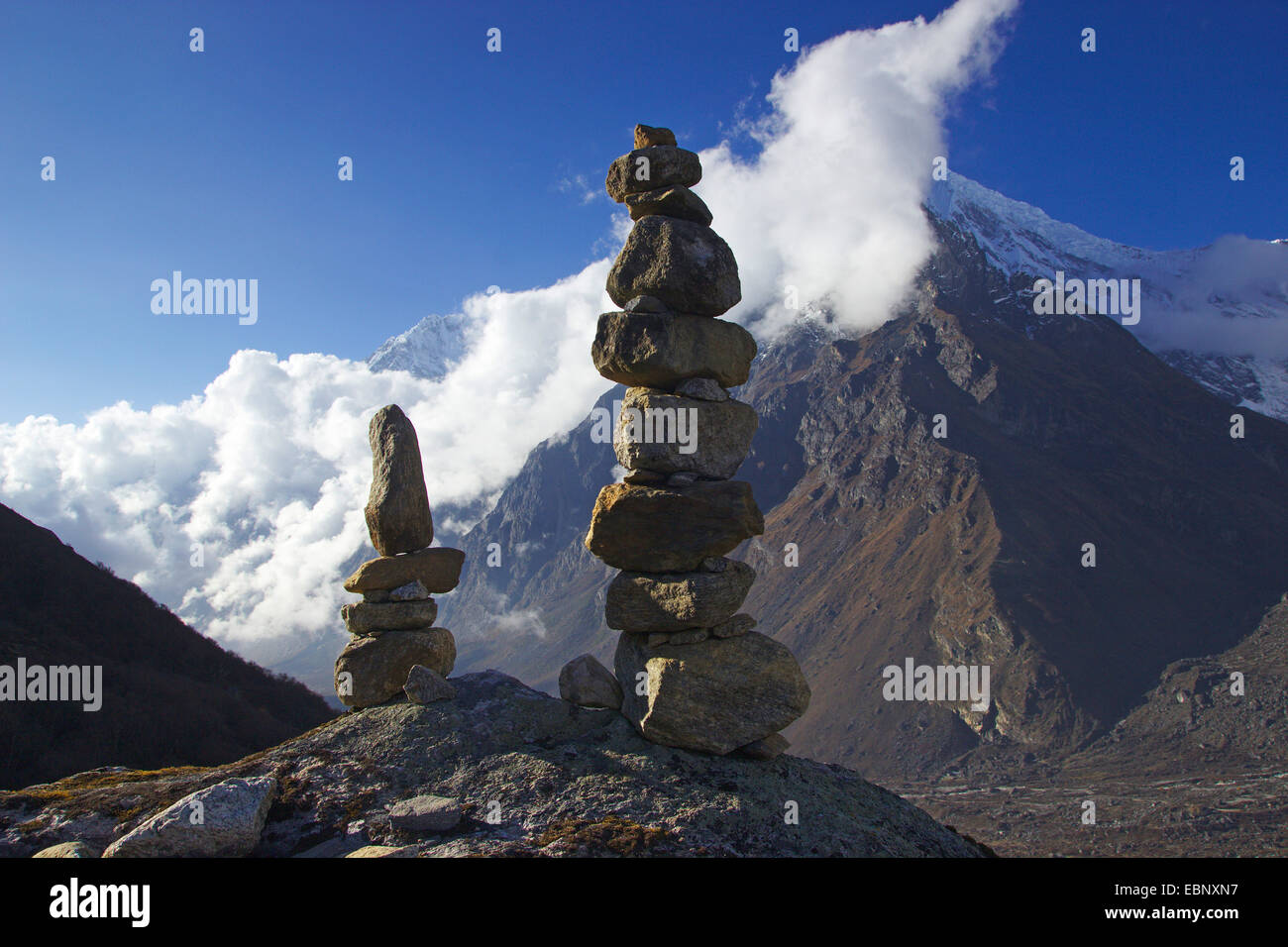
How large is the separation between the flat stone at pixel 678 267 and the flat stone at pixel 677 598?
6.79 metres

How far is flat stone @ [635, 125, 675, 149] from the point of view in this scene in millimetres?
20844

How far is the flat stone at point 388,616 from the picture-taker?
64.0 feet

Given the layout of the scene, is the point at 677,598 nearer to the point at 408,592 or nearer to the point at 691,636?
the point at 691,636

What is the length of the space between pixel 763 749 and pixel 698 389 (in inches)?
336

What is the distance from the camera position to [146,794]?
1506 centimetres

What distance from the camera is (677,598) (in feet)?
57.7

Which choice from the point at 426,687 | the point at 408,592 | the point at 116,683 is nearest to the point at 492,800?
the point at 426,687

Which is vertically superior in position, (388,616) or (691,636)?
(388,616)

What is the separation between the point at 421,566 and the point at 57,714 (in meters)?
39.0

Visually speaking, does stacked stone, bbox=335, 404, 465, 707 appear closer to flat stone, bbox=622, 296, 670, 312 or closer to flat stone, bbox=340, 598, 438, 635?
flat stone, bbox=340, 598, 438, 635

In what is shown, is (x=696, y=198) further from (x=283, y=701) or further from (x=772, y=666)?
(x=283, y=701)

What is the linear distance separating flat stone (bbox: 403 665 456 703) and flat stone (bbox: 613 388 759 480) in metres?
6.86

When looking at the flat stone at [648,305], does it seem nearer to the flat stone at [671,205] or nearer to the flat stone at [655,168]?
the flat stone at [671,205]
